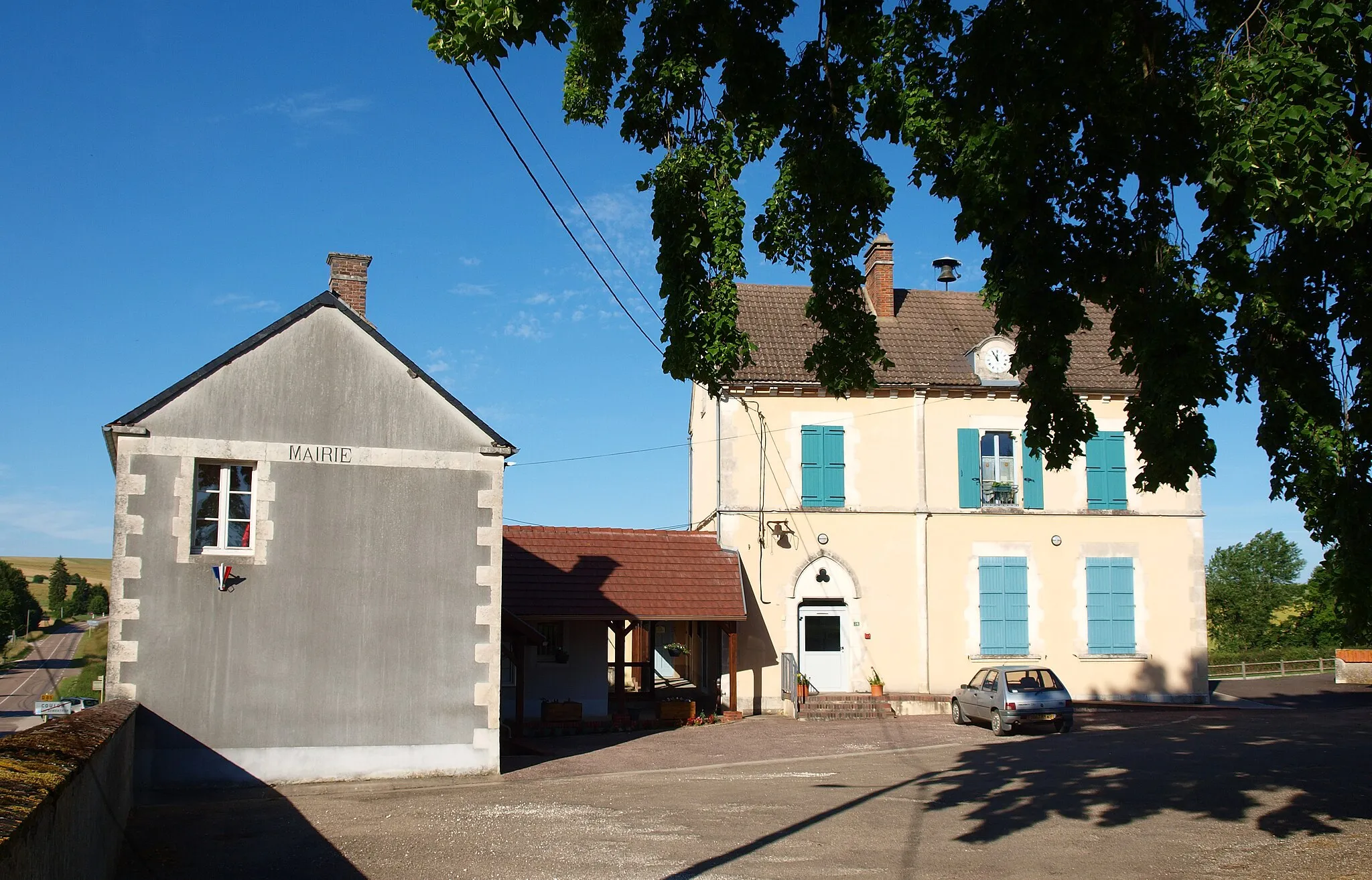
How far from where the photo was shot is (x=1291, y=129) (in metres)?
7.15

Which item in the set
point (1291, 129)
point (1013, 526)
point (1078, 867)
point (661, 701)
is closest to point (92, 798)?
point (1078, 867)

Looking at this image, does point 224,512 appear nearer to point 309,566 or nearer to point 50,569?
point 309,566

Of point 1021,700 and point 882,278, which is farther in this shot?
point 882,278

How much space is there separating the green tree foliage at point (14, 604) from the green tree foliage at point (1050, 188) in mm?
101642

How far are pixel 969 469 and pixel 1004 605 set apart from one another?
3001 mm

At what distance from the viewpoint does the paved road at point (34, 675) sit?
171 feet

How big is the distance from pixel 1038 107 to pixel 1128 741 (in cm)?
1280

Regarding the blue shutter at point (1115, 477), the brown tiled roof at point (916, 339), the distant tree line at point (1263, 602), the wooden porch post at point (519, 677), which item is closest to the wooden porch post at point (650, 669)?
the wooden porch post at point (519, 677)

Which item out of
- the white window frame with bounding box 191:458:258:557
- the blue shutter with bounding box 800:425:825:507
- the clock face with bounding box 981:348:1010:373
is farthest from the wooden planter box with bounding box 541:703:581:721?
the clock face with bounding box 981:348:1010:373

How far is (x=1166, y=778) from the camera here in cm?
1381

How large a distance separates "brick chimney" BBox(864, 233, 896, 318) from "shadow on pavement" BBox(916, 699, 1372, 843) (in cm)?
1114

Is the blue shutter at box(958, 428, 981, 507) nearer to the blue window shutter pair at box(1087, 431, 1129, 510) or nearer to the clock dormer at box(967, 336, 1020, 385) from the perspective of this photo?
the clock dormer at box(967, 336, 1020, 385)

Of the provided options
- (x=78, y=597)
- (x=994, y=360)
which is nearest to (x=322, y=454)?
(x=994, y=360)

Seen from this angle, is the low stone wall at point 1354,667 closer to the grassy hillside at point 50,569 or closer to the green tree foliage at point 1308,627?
the green tree foliage at point 1308,627
